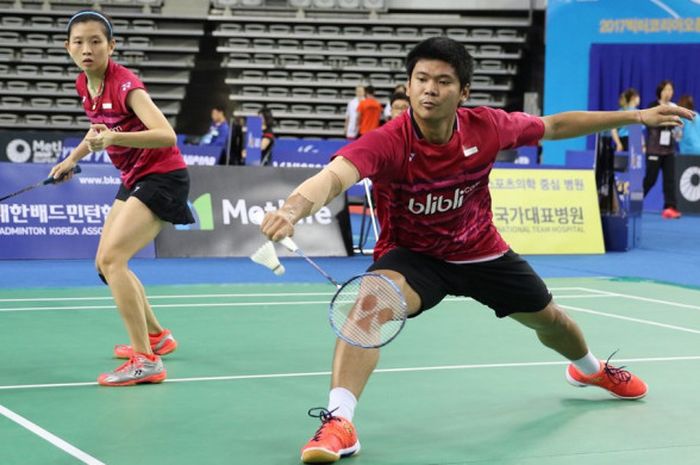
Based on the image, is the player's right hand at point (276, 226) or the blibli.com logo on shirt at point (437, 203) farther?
the blibli.com logo on shirt at point (437, 203)

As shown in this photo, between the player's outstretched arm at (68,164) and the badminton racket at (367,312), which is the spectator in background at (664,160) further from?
the badminton racket at (367,312)

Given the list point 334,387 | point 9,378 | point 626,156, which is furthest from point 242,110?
point 334,387

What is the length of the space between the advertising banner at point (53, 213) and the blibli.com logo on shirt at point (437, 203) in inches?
276

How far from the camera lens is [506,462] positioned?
161 inches

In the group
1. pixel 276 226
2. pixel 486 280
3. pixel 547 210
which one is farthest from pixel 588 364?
pixel 547 210

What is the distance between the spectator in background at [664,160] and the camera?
54.5ft

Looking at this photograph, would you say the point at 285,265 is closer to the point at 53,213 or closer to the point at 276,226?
the point at 53,213

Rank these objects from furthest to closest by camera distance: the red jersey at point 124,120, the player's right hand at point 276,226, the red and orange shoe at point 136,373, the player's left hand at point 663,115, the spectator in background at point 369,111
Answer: the spectator in background at point 369,111 < the red jersey at point 124,120 < the red and orange shoe at point 136,373 < the player's left hand at point 663,115 < the player's right hand at point 276,226

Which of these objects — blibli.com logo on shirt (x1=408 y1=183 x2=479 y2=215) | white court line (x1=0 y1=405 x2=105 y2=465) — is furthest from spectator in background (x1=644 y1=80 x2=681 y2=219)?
white court line (x1=0 y1=405 x2=105 y2=465)

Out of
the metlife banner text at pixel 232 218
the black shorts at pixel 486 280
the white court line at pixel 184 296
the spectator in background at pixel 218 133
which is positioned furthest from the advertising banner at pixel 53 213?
the spectator in background at pixel 218 133

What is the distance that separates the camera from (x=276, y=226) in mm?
3408

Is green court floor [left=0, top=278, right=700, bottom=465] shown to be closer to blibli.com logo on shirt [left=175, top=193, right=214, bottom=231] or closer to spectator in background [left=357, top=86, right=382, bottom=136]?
blibli.com logo on shirt [left=175, top=193, right=214, bottom=231]

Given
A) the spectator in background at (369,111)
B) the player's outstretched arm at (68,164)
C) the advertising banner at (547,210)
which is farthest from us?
the spectator in background at (369,111)

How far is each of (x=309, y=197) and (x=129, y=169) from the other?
7.77ft
